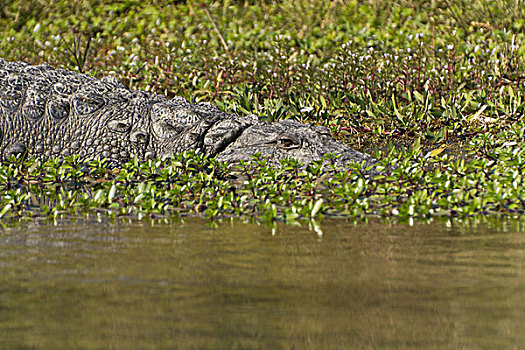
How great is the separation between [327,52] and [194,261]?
10.3 meters

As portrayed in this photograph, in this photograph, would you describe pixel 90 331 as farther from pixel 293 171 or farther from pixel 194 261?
pixel 293 171

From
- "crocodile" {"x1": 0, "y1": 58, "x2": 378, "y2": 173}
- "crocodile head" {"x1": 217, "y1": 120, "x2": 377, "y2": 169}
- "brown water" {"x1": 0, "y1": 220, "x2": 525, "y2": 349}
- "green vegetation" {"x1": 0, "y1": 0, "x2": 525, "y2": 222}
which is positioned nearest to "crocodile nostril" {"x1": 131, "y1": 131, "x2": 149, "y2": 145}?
"crocodile" {"x1": 0, "y1": 58, "x2": 378, "y2": 173}

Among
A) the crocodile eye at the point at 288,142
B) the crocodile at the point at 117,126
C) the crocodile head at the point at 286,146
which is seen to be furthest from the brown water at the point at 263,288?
the crocodile at the point at 117,126

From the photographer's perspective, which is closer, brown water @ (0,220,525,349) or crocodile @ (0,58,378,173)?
brown water @ (0,220,525,349)

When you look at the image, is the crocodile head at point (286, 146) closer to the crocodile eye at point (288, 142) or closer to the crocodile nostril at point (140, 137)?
the crocodile eye at point (288, 142)

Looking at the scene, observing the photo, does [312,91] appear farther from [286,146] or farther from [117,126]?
[117,126]

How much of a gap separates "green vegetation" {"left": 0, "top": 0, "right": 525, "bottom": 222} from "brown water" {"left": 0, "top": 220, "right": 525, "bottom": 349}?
3.03 ft

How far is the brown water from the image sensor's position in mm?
2557

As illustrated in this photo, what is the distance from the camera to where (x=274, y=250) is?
4160 mm

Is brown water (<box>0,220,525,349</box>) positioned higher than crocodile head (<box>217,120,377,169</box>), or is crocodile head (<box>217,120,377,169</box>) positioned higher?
crocodile head (<box>217,120,377,169</box>)

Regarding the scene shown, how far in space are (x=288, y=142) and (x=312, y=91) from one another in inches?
138

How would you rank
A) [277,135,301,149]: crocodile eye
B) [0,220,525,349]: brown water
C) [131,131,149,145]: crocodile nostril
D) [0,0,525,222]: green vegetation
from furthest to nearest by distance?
[131,131,149,145]: crocodile nostril < [277,135,301,149]: crocodile eye < [0,0,525,222]: green vegetation < [0,220,525,349]: brown water

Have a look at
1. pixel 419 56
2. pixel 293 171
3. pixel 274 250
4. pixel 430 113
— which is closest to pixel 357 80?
pixel 419 56

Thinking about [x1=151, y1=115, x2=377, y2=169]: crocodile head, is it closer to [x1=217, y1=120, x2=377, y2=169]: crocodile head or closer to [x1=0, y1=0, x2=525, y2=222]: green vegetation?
[x1=217, y1=120, x2=377, y2=169]: crocodile head
